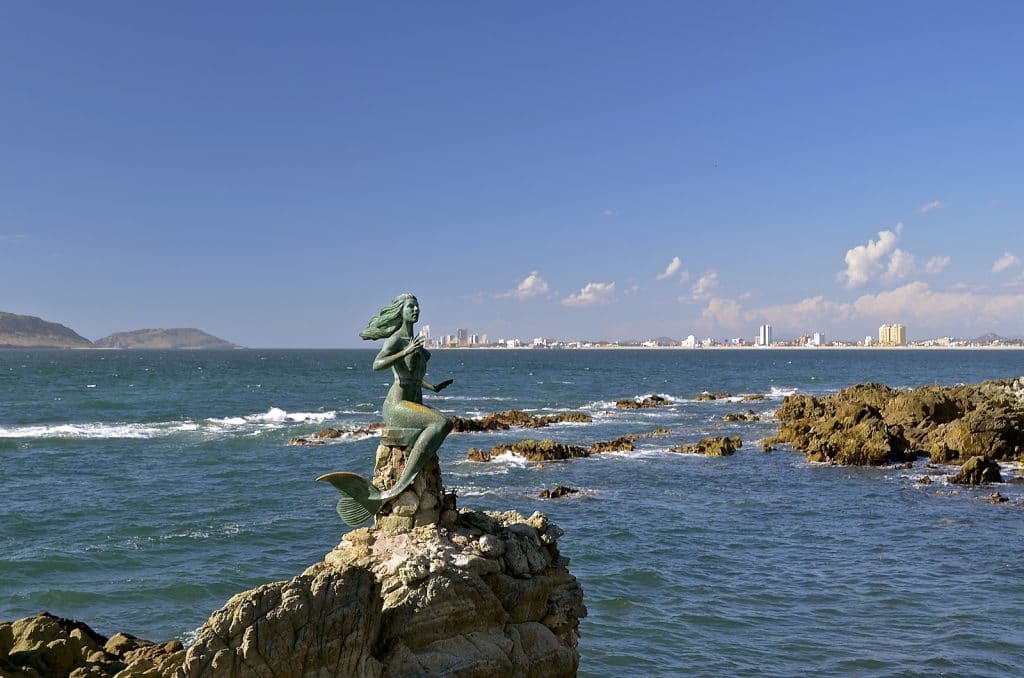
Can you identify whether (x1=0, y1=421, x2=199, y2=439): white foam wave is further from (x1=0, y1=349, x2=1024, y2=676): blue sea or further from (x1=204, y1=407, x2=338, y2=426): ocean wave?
(x1=204, y1=407, x2=338, y2=426): ocean wave

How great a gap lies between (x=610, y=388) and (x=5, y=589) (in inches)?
2911

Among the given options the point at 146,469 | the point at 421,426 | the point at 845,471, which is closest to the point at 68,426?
the point at 146,469

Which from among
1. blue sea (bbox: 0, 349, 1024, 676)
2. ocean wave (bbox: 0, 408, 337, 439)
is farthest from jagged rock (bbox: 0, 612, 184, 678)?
ocean wave (bbox: 0, 408, 337, 439)

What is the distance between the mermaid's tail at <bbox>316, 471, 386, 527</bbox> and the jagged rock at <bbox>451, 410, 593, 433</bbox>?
34399 mm

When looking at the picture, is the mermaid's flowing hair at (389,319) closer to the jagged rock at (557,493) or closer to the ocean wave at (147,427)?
the jagged rock at (557,493)

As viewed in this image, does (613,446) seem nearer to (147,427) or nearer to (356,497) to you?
(147,427)

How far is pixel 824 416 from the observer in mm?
43531

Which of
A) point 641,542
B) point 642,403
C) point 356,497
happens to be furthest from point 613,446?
point 356,497

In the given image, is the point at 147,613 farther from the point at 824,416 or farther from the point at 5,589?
the point at 824,416

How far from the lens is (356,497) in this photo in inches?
367

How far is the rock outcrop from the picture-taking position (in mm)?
34156

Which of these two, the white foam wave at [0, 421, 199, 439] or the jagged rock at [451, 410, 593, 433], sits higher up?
the jagged rock at [451, 410, 593, 433]

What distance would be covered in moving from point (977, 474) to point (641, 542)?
51.0 ft

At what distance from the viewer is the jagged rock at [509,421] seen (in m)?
45.9
